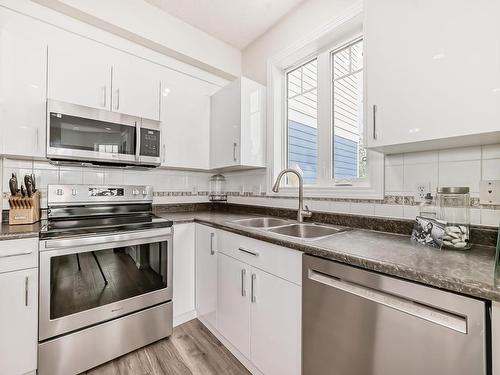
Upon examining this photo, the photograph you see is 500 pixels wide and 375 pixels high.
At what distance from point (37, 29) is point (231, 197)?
6.85 feet

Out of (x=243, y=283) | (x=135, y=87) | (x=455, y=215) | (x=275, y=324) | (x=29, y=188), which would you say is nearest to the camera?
(x=455, y=215)

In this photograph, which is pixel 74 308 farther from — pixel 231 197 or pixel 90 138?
pixel 231 197

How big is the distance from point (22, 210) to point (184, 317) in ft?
4.66

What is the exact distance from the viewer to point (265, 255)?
1311 mm

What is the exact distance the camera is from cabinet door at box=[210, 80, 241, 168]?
6.87 ft

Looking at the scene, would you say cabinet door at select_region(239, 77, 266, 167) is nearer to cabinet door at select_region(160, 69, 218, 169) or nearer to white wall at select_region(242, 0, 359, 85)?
white wall at select_region(242, 0, 359, 85)

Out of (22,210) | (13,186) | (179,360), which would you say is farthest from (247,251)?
(13,186)

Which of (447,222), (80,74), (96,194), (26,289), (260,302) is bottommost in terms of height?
(260,302)

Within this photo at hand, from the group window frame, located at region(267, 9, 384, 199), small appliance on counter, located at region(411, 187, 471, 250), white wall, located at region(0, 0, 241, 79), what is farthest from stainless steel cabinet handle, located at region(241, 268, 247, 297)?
white wall, located at region(0, 0, 241, 79)

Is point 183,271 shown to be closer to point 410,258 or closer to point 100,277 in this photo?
point 100,277

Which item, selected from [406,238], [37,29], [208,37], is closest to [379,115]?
[406,238]

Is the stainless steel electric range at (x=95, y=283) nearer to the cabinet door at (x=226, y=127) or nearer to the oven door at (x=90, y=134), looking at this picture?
the oven door at (x=90, y=134)

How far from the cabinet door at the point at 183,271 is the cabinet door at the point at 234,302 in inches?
15.0

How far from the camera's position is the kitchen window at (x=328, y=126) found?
66.4 inches
